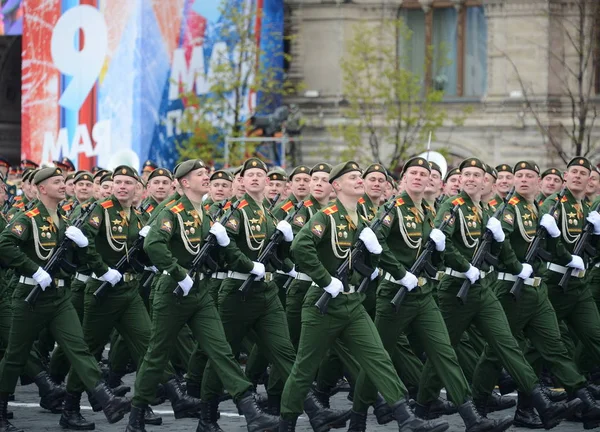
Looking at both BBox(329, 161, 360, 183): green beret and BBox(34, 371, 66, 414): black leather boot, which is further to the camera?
BBox(34, 371, 66, 414): black leather boot

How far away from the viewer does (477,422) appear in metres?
11.3

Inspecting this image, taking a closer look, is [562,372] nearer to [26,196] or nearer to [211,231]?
[211,231]

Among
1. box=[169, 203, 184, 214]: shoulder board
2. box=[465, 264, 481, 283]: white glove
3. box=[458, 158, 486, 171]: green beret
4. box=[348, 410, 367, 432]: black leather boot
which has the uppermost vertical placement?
box=[458, 158, 486, 171]: green beret

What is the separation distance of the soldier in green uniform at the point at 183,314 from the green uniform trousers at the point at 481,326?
1474mm

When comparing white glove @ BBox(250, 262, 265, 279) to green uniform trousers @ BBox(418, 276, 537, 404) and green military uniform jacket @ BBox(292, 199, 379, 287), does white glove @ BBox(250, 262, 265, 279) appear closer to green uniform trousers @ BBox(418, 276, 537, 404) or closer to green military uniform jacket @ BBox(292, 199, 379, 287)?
green military uniform jacket @ BBox(292, 199, 379, 287)

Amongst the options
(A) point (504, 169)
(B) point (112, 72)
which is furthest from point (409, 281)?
(B) point (112, 72)

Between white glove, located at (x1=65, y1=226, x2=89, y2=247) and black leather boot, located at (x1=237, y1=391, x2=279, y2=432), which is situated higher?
white glove, located at (x1=65, y1=226, x2=89, y2=247)

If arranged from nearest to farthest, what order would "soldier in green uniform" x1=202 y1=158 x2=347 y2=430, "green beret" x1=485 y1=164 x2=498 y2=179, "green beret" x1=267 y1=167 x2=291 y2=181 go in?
"soldier in green uniform" x1=202 y1=158 x2=347 y2=430 < "green beret" x1=485 y1=164 x2=498 y2=179 < "green beret" x1=267 y1=167 x2=291 y2=181

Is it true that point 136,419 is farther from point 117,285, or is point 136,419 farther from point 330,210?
point 330,210

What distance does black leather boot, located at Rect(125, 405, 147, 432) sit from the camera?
459 inches

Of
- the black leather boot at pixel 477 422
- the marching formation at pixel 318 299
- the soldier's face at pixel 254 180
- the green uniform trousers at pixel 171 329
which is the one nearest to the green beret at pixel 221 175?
the marching formation at pixel 318 299

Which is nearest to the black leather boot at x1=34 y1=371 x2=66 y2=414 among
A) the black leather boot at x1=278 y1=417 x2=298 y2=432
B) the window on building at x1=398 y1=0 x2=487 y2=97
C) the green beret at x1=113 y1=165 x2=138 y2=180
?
the green beret at x1=113 y1=165 x2=138 y2=180

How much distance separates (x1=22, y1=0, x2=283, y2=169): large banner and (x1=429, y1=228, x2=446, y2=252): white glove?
2053cm

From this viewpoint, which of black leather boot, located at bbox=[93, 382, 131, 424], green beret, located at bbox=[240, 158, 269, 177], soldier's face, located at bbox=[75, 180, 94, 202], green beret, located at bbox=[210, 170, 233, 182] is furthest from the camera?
soldier's face, located at bbox=[75, 180, 94, 202]
